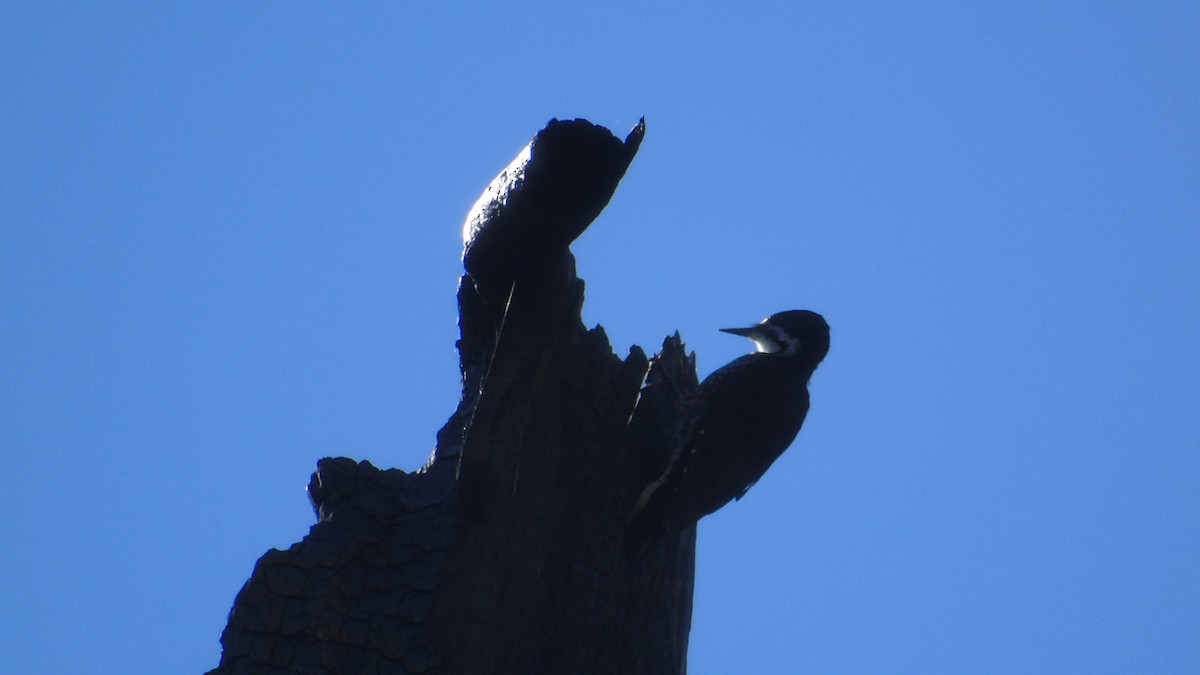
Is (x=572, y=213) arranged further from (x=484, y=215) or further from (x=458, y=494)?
(x=458, y=494)

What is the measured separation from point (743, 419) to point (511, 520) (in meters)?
1.69

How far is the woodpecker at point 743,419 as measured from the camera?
3.51m

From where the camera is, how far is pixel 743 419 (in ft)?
14.4

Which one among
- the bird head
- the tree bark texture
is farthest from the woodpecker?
the tree bark texture

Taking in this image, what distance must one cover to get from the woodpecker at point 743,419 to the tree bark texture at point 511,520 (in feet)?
0.72

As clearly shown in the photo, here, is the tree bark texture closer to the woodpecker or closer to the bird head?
the woodpecker

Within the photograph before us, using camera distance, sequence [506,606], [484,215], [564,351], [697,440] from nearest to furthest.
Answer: [506,606] < [484,215] < [564,351] < [697,440]

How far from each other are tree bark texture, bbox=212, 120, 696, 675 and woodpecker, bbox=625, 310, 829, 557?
8.6 inches

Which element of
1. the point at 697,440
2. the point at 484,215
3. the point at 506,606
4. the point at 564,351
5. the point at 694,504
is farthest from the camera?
the point at 697,440

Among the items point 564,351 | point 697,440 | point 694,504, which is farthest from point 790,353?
point 564,351

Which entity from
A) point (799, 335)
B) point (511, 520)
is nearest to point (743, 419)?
point (799, 335)

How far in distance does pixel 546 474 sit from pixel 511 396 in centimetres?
21

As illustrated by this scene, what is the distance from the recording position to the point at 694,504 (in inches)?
136

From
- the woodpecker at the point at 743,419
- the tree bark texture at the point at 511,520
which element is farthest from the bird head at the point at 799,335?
the tree bark texture at the point at 511,520
